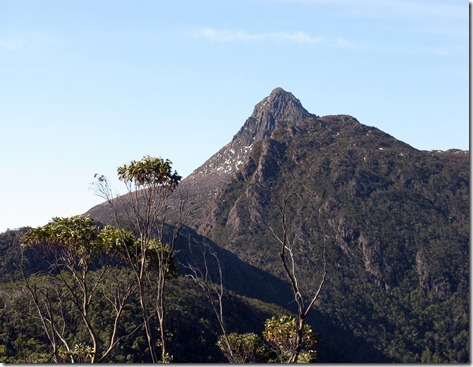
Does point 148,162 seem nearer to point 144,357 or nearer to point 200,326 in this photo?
point 144,357

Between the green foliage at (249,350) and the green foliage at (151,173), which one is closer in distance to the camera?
the green foliage at (151,173)

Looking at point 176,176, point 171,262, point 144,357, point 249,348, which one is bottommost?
point 144,357

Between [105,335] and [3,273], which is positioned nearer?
[105,335]

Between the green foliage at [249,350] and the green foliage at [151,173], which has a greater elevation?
the green foliage at [151,173]

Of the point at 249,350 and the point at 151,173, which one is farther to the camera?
the point at 249,350

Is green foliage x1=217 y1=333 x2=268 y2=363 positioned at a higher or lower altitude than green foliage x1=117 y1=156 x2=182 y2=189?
lower

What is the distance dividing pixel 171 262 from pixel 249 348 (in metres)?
14.3

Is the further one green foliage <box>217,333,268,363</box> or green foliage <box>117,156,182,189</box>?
green foliage <box>217,333,268,363</box>

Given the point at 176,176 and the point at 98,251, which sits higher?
the point at 176,176

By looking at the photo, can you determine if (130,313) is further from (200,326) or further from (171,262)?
(171,262)

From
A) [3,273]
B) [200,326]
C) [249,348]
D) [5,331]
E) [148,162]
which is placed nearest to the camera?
[148,162]

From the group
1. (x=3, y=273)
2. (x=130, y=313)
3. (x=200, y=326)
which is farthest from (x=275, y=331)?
(x=3, y=273)

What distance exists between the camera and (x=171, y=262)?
42.5 metres

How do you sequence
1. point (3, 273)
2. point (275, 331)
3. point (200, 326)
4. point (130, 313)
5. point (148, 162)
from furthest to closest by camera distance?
point (3, 273) → point (200, 326) → point (130, 313) → point (275, 331) → point (148, 162)
